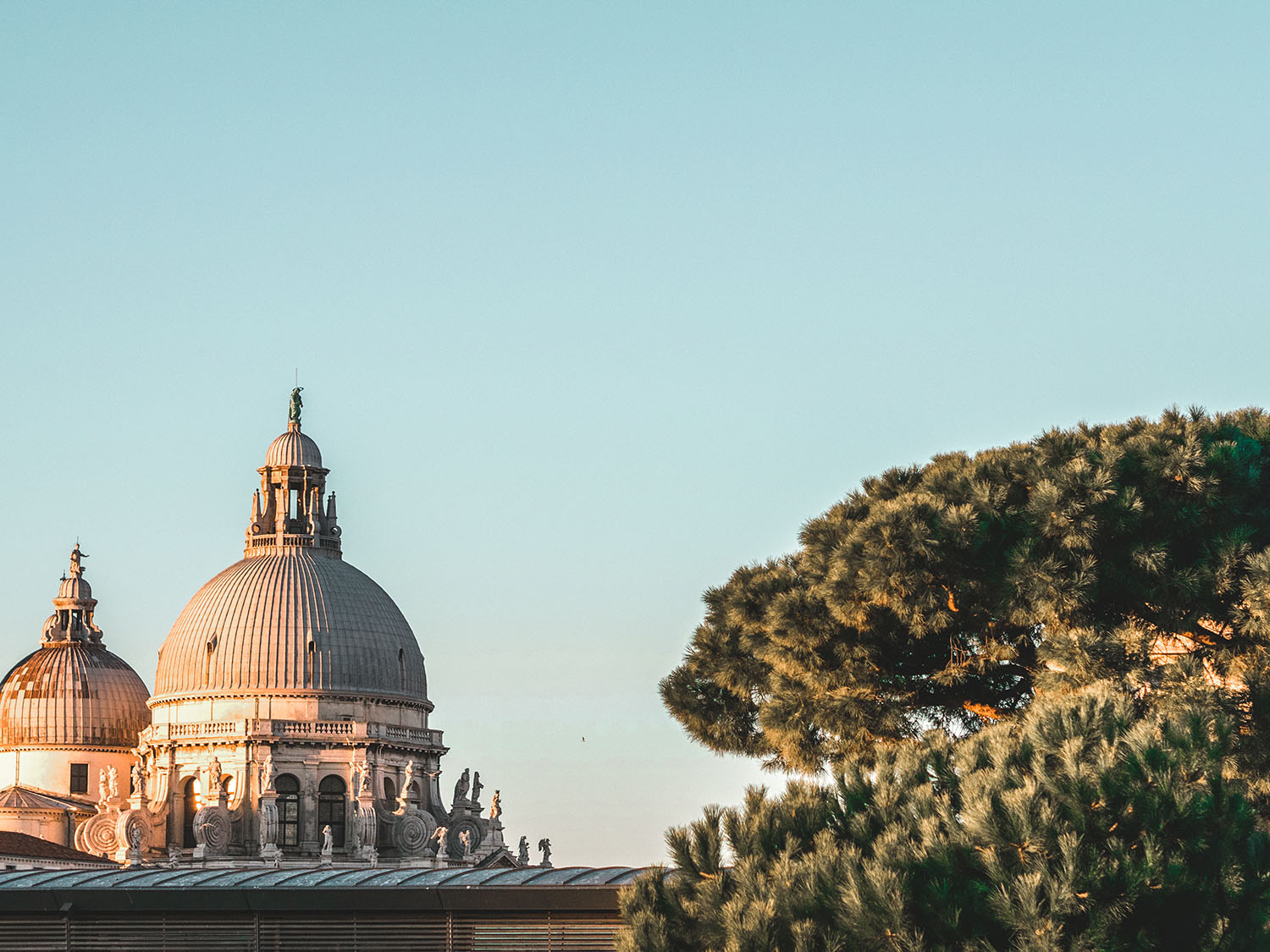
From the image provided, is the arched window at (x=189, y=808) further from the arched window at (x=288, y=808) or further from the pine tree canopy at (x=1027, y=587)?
the pine tree canopy at (x=1027, y=587)

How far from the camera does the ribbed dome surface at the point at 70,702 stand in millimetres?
112625

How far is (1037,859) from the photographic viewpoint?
2538 cm

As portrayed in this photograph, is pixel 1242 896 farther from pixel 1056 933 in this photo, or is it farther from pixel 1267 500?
pixel 1267 500

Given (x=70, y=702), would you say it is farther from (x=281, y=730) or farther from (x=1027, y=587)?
(x=1027, y=587)

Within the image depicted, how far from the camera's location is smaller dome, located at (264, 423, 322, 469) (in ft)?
360

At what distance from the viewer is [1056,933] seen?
2475cm

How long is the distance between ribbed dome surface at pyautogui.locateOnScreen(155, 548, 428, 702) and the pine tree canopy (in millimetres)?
63994

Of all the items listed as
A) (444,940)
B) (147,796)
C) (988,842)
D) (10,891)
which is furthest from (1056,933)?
(147,796)

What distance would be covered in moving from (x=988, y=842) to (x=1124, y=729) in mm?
2699

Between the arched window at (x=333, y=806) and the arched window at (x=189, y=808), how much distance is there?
6.00m

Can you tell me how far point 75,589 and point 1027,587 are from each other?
88.8m

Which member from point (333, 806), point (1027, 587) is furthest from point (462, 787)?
point (1027, 587)

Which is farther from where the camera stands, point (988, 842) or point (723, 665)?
point (723, 665)

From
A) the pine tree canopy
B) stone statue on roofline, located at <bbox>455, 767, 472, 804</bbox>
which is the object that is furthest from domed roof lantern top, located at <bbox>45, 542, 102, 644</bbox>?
the pine tree canopy
